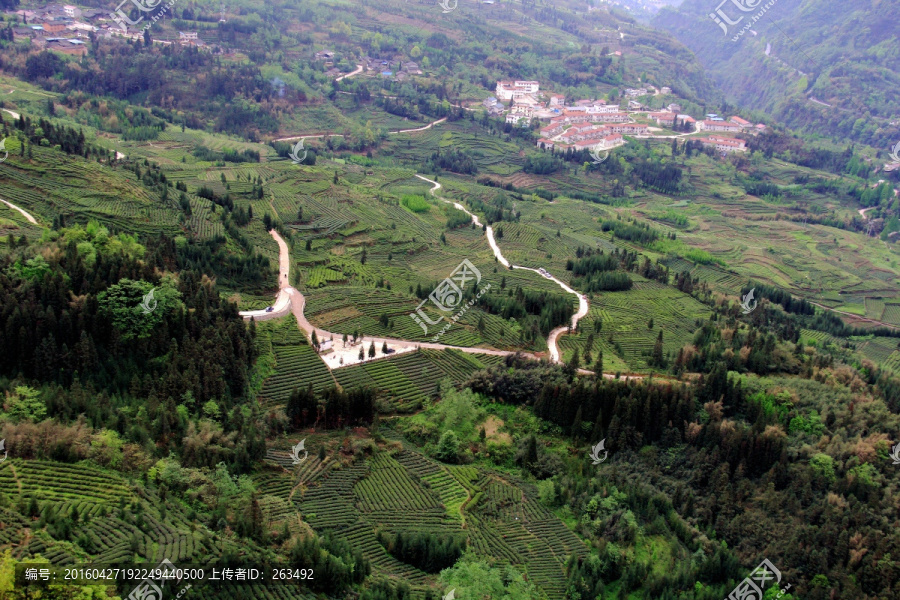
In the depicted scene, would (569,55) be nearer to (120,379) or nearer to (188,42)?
(188,42)

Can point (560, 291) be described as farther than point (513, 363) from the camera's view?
Yes

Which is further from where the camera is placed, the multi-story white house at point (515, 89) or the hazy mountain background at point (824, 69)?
the hazy mountain background at point (824, 69)

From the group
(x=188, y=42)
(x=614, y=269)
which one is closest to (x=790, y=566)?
(x=614, y=269)
